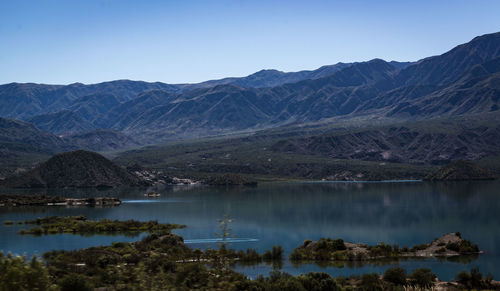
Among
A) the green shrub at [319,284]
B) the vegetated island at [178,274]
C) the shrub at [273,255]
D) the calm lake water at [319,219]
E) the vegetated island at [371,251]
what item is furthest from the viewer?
the calm lake water at [319,219]

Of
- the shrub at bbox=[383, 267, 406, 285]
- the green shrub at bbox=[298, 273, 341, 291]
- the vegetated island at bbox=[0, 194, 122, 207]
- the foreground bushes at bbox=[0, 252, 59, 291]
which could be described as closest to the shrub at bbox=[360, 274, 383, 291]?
the shrub at bbox=[383, 267, 406, 285]

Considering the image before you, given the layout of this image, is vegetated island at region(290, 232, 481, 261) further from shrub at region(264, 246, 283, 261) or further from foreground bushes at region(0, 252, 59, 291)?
foreground bushes at region(0, 252, 59, 291)

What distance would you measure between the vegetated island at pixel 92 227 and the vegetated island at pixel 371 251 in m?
27.3

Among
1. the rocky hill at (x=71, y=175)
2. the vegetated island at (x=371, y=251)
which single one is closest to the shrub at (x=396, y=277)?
the vegetated island at (x=371, y=251)

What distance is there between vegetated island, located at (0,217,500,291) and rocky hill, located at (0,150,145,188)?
431ft

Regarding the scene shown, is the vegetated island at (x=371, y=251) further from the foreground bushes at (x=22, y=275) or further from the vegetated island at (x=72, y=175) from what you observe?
the vegetated island at (x=72, y=175)

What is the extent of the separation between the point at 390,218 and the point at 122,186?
12155 centimetres

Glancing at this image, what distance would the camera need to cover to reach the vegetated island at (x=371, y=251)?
56.3 metres

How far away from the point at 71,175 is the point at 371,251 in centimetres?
15126

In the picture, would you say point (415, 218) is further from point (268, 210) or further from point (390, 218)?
point (268, 210)

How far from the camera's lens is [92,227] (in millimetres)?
82750

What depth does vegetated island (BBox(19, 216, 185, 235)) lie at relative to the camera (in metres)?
79.9

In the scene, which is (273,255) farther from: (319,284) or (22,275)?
(22,275)

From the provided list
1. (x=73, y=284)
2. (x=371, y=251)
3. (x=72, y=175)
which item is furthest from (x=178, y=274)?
(x=72, y=175)
